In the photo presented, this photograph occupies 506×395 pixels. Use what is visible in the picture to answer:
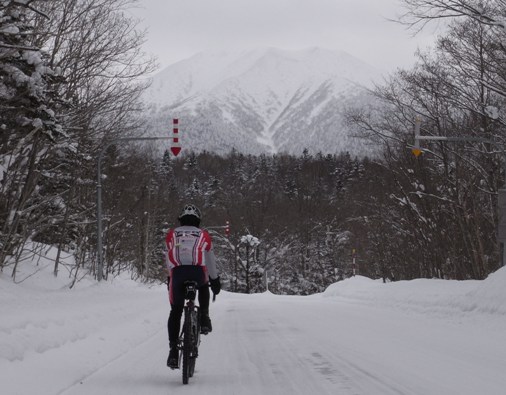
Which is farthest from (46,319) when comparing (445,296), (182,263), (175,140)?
(175,140)

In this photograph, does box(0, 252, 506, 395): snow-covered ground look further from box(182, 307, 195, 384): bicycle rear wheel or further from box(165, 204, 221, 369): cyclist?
box(165, 204, 221, 369): cyclist

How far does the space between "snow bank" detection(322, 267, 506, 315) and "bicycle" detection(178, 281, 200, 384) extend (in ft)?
26.6

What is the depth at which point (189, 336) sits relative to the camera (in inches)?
266

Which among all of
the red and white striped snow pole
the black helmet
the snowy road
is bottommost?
the snowy road

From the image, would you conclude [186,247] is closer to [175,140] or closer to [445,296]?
[445,296]

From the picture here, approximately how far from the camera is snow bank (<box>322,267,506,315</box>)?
45.0 ft

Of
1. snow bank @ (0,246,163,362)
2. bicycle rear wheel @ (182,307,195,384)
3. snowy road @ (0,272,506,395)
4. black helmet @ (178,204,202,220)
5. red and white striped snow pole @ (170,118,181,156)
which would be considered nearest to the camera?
snowy road @ (0,272,506,395)

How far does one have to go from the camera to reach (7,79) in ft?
43.6

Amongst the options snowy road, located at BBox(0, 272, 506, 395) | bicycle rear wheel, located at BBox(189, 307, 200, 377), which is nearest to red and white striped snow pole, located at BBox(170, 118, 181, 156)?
snowy road, located at BBox(0, 272, 506, 395)

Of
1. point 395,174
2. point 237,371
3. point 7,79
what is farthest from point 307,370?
point 395,174

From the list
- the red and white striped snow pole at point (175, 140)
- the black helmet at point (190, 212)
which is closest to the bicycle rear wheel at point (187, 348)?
the black helmet at point (190, 212)

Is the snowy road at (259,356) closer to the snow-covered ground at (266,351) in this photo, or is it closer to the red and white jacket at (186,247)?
the snow-covered ground at (266,351)

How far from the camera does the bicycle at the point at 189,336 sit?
6656 mm

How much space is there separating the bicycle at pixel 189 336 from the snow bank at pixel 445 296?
8.11 m
